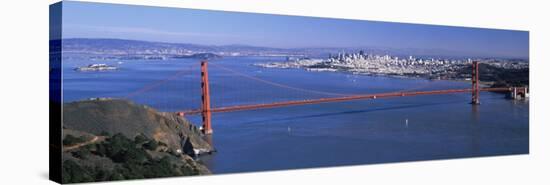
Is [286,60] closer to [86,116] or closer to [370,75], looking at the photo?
[370,75]

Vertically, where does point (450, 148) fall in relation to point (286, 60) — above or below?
below

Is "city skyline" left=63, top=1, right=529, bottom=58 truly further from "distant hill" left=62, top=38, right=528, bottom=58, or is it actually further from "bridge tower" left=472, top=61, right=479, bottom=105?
"bridge tower" left=472, top=61, right=479, bottom=105

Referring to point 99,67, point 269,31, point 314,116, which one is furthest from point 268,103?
point 99,67

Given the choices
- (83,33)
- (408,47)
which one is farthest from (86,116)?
(408,47)

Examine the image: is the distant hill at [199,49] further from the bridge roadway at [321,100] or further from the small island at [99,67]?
the bridge roadway at [321,100]

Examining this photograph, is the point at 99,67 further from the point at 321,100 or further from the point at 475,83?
the point at 475,83

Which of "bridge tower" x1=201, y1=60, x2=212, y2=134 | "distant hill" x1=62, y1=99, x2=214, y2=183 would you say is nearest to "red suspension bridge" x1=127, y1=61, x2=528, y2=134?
"bridge tower" x1=201, y1=60, x2=212, y2=134
